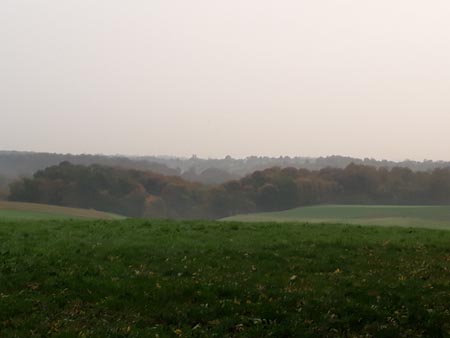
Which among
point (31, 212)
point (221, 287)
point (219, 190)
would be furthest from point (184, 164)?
point (221, 287)

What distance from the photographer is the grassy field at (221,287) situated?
9734mm

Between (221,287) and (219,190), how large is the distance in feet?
271

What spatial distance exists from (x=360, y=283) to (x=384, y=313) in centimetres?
222

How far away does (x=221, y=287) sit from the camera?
1194cm

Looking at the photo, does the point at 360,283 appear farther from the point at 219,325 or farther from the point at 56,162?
the point at 56,162

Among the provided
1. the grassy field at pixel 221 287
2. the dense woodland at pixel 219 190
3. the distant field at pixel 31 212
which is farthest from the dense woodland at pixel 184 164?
the grassy field at pixel 221 287

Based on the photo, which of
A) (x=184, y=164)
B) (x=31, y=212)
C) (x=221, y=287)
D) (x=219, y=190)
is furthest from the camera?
(x=184, y=164)

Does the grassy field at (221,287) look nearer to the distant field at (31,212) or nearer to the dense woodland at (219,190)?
the distant field at (31,212)

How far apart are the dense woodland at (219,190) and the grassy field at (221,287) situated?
67.1m

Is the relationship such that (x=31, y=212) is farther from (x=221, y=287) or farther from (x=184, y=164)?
(x=184, y=164)

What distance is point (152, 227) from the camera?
23781mm

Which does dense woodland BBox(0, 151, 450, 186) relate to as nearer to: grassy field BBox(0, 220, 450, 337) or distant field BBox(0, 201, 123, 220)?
distant field BBox(0, 201, 123, 220)

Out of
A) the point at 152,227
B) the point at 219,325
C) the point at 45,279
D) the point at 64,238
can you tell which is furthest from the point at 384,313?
the point at 152,227

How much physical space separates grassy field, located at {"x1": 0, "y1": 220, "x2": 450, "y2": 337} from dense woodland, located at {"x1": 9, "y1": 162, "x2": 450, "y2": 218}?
6708 centimetres
